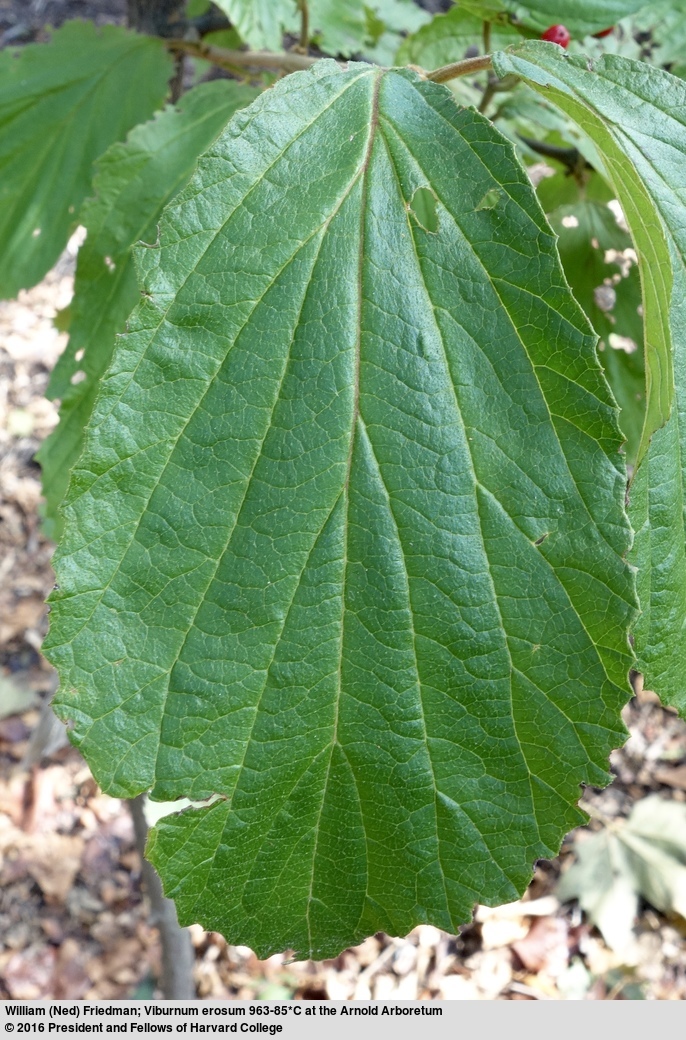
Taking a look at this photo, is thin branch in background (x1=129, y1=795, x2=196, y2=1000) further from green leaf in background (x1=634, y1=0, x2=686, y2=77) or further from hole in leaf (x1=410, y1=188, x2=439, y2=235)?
green leaf in background (x1=634, y1=0, x2=686, y2=77)

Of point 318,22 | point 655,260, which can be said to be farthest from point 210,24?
point 655,260

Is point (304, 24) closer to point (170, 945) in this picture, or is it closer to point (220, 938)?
point (170, 945)

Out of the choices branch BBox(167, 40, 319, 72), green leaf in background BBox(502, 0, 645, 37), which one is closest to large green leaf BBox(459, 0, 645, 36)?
green leaf in background BBox(502, 0, 645, 37)

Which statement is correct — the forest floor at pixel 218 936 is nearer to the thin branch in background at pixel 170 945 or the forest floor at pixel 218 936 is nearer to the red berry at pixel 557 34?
the thin branch in background at pixel 170 945

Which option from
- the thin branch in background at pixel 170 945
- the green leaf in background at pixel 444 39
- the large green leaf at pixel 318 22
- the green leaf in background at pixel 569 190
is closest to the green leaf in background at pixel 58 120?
the large green leaf at pixel 318 22

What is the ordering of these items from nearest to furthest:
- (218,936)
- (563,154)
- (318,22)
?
(318,22) < (563,154) < (218,936)

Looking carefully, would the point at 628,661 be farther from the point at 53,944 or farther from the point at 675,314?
the point at 53,944
